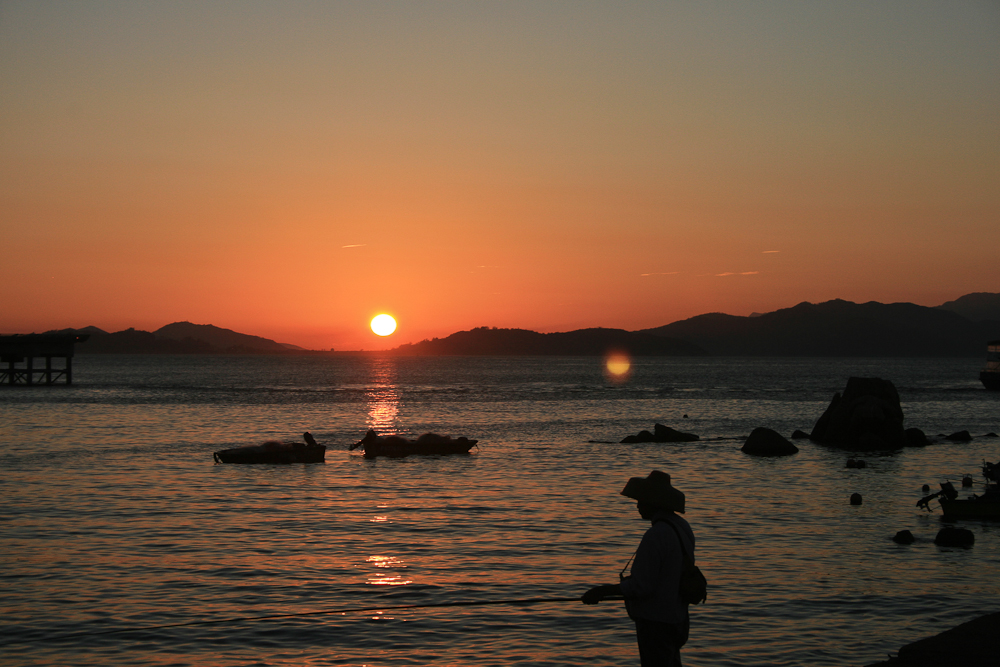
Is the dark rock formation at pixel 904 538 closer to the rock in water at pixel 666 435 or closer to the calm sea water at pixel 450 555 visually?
the calm sea water at pixel 450 555

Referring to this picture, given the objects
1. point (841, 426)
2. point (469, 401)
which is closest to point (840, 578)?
point (841, 426)

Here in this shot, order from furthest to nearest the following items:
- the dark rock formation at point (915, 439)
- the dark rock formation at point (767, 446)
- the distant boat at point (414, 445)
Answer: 1. the dark rock formation at point (915, 439)
2. the dark rock formation at point (767, 446)
3. the distant boat at point (414, 445)

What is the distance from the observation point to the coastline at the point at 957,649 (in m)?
11.1

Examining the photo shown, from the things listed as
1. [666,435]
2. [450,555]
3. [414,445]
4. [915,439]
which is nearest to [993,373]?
[915,439]

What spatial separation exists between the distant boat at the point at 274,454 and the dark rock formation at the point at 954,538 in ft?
87.1

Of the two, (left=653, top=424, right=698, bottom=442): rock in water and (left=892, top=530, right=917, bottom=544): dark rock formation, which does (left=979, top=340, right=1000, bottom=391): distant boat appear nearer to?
(left=653, top=424, right=698, bottom=442): rock in water

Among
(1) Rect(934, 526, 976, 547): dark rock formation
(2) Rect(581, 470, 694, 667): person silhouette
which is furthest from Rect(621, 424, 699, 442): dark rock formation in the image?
(2) Rect(581, 470, 694, 667): person silhouette

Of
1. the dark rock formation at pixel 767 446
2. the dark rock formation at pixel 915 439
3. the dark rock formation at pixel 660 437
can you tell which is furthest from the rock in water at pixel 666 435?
the dark rock formation at pixel 915 439

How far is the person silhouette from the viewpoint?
824 cm

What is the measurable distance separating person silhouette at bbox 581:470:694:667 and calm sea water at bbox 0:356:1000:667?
4192 millimetres

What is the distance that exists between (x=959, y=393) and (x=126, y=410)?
102 metres

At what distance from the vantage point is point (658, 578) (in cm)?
826

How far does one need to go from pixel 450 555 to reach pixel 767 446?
88.1ft

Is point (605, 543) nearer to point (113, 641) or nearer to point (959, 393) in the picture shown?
point (113, 641)
